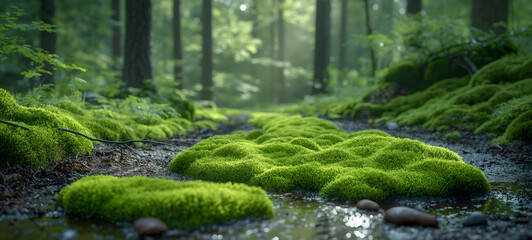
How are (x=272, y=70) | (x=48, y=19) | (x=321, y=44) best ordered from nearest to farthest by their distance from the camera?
(x=48, y=19)
(x=321, y=44)
(x=272, y=70)

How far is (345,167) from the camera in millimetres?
4246

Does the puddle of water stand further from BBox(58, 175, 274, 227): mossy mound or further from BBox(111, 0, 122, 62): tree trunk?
BBox(111, 0, 122, 62): tree trunk

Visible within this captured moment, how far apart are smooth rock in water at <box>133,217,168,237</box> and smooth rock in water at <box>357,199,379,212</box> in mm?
1825

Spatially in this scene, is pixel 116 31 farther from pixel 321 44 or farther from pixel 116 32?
pixel 321 44

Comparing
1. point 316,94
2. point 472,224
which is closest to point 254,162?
point 472,224

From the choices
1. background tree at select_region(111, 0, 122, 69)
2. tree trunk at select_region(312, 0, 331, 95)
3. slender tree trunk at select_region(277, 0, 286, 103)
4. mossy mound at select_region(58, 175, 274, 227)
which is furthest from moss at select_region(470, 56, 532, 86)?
slender tree trunk at select_region(277, 0, 286, 103)

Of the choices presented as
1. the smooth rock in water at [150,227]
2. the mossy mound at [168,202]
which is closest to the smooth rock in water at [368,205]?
the mossy mound at [168,202]

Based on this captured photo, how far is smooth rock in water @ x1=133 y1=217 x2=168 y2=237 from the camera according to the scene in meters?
2.59

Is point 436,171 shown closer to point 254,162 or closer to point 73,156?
point 254,162

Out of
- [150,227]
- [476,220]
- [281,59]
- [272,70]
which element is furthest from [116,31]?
[476,220]

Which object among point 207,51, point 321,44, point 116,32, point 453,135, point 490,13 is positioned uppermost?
point 490,13

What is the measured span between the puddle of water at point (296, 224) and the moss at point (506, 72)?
6.10m

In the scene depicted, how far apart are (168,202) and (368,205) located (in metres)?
1.87

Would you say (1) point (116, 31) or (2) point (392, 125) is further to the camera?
(1) point (116, 31)
